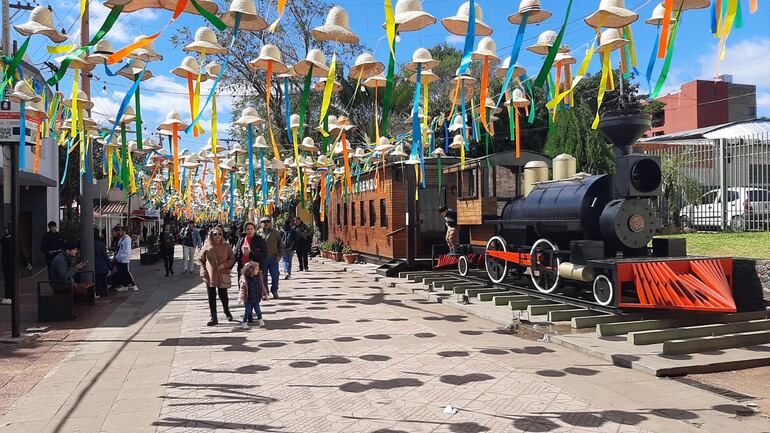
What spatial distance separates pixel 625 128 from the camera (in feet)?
29.7

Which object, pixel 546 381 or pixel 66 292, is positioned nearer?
pixel 546 381

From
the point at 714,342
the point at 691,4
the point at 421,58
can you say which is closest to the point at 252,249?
the point at 421,58

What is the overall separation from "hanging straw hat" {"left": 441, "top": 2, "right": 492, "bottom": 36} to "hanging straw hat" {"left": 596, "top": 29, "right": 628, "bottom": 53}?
1.47 meters

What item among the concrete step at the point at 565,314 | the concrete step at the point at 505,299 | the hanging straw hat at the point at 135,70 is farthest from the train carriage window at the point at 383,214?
the hanging straw hat at the point at 135,70

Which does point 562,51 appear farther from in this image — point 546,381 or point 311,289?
point 311,289

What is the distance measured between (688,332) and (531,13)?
14.5 ft

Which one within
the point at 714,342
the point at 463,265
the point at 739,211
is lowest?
the point at 714,342

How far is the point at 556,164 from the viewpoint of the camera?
452 inches

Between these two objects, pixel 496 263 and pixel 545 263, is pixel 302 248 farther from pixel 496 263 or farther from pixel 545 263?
pixel 545 263

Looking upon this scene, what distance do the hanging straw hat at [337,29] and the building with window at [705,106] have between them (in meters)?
50.6

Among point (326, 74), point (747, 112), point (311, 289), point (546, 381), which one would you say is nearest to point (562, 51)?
point (326, 74)

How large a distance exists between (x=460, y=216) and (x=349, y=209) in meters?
10.3

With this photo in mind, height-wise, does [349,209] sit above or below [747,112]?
below

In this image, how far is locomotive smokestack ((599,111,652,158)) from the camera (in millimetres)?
9047
